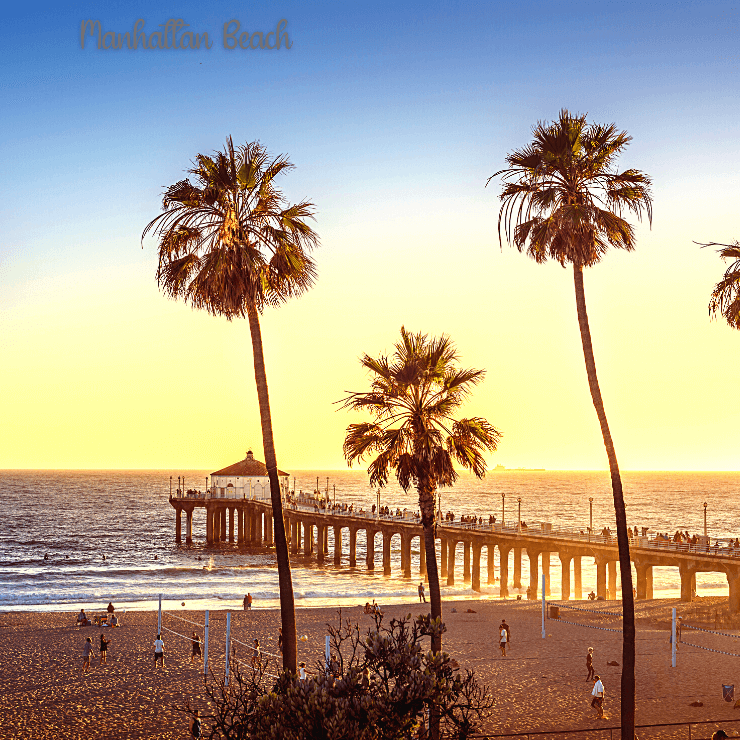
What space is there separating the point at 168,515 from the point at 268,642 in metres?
121

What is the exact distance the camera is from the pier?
43156 mm

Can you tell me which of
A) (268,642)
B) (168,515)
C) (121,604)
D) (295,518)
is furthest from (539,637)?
(168,515)

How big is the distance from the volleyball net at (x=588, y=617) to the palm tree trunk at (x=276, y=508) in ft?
74.1

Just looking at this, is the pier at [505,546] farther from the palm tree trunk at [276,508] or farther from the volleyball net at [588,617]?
the palm tree trunk at [276,508]

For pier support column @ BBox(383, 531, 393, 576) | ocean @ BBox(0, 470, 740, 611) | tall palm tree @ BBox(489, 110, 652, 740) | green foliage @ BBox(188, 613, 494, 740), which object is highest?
tall palm tree @ BBox(489, 110, 652, 740)

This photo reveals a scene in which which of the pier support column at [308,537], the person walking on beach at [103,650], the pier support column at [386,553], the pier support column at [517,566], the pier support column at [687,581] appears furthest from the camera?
the pier support column at [308,537]

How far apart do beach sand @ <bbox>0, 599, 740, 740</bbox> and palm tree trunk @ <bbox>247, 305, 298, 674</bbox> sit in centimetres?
247

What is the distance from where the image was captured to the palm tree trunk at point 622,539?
1552cm

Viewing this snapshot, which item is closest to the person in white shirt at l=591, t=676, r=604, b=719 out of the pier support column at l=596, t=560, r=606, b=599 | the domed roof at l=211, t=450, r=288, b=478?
the pier support column at l=596, t=560, r=606, b=599

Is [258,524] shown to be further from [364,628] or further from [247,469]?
[364,628]

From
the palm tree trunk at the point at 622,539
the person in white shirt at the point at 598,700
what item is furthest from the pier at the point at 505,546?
the palm tree trunk at the point at 622,539

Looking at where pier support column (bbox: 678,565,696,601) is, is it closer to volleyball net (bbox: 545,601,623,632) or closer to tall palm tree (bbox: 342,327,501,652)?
volleyball net (bbox: 545,601,623,632)

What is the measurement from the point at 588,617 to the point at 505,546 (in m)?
15.9

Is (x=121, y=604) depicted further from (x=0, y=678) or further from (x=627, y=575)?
(x=627, y=575)
